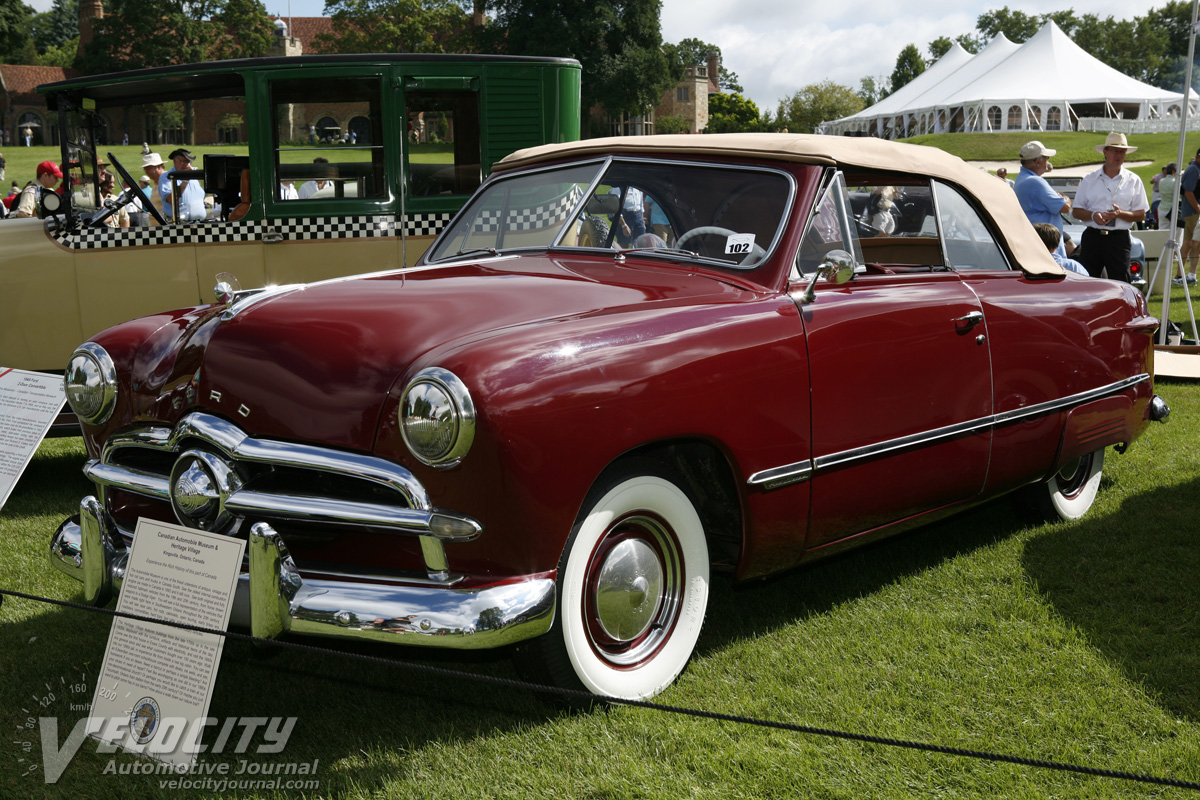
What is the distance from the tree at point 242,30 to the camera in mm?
54125

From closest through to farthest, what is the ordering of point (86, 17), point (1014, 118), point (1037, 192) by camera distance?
point (1037, 192) < point (1014, 118) < point (86, 17)

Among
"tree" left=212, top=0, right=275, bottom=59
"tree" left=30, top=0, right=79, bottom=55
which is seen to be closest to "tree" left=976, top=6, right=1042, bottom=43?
"tree" left=212, top=0, right=275, bottom=59

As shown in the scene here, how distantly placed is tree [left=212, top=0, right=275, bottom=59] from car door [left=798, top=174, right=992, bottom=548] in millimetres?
55650

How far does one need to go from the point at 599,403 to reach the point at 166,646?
53.2 inches

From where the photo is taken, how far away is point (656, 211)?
3.81m

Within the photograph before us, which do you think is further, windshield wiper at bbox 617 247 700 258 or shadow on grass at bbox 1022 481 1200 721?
windshield wiper at bbox 617 247 700 258

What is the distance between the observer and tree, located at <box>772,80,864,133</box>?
83375 mm

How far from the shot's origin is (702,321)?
3.08 meters

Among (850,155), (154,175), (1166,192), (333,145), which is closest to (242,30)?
(1166,192)

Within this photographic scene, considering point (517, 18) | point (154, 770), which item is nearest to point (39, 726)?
point (154, 770)

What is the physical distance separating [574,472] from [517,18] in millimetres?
50961

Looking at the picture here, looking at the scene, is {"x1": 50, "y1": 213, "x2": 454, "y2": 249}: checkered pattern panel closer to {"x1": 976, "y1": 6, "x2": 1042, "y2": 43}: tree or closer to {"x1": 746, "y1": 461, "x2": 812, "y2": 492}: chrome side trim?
{"x1": 746, "y1": 461, "x2": 812, "y2": 492}: chrome side trim

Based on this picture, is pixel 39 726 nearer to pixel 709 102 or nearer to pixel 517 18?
pixel 517 18

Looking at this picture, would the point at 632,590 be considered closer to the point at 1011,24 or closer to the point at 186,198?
the point at 186,198
